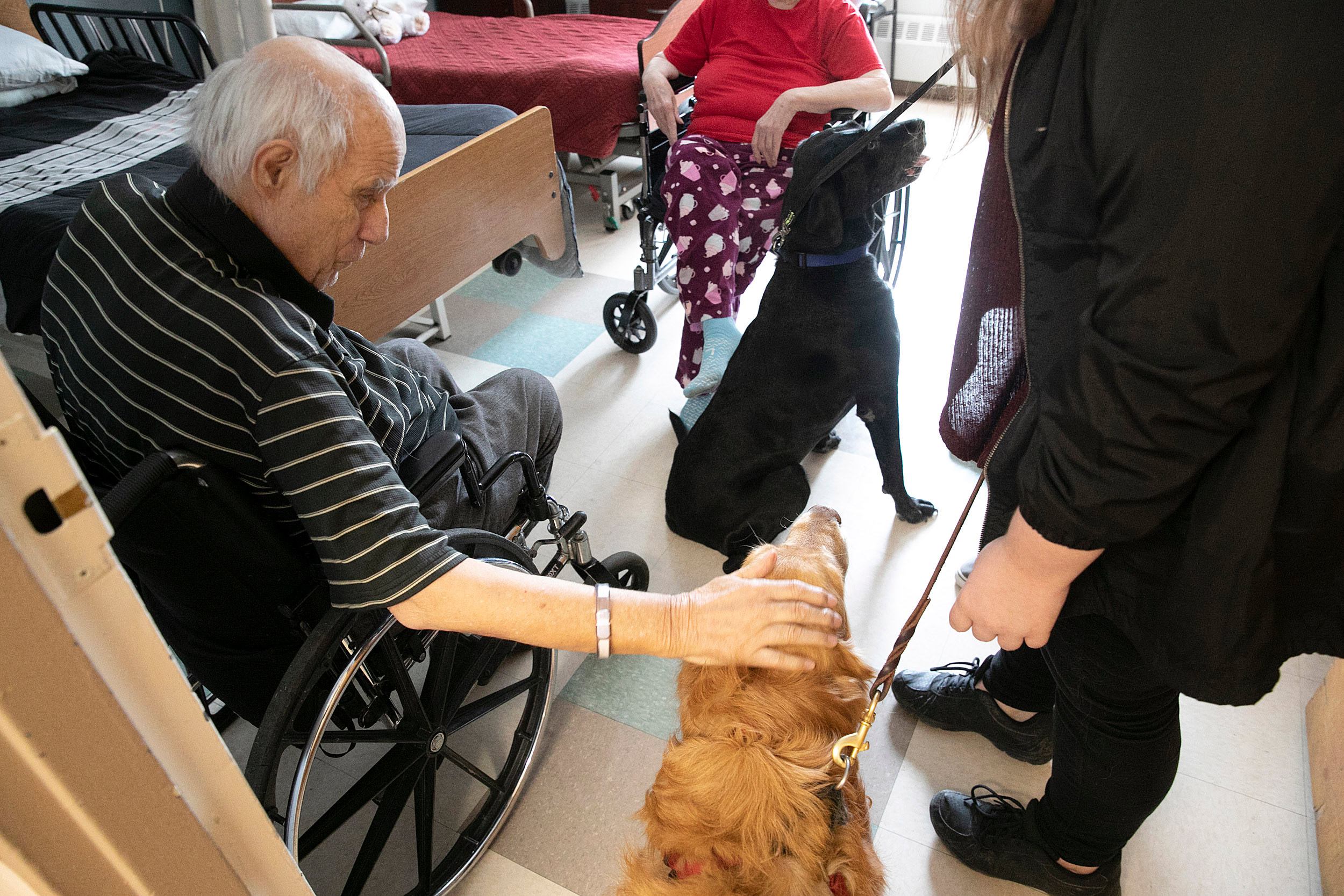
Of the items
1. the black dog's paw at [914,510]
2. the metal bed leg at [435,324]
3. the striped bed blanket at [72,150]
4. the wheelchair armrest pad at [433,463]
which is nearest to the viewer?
the wheelchair armrest pad at [433,463]

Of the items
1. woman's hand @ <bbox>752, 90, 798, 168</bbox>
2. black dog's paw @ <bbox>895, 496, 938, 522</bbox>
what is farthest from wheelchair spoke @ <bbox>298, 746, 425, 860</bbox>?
woman's hand @ <bbox>752, 90, 798, 168</bbox>

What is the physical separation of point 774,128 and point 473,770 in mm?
1864

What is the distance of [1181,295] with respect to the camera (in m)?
0.51

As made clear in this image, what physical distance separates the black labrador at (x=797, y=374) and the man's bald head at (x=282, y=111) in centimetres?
91

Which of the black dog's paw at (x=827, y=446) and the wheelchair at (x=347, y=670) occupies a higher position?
the wheelchair at (x=347, y=670)

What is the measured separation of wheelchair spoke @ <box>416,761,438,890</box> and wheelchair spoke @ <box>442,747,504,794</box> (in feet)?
0.09

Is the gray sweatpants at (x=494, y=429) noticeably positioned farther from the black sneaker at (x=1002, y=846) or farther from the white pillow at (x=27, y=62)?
the white pillow at (x=27, y=62)

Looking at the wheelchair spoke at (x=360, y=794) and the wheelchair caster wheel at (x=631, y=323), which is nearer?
the wheelchair spoke at (x=360, y=794)

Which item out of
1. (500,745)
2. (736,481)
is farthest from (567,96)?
(500,745)

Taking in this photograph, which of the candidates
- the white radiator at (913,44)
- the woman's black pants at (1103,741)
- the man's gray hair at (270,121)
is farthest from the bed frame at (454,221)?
the white radiator at (913,44)

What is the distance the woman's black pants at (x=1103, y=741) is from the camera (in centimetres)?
83

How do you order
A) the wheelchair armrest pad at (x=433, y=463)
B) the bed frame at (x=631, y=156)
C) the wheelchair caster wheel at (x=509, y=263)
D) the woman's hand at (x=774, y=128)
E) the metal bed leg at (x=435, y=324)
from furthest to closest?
1. the wheelchair caster wheel at (x=509, y=263)
2. the bed frame at (x=631, y=156)
3. the metal bed leg at (x=435, y=324)
4. the woman's hand at (x=774, y=128)
5. the wheelchair armrest pad at (x=433, y=463)

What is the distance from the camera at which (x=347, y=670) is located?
3.27ft

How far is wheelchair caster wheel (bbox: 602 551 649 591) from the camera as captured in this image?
1629 millimetres
